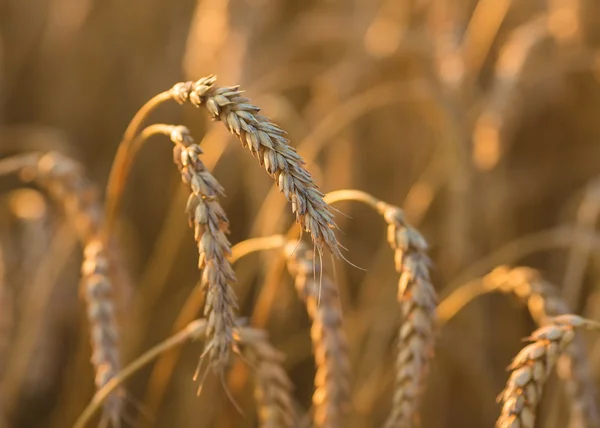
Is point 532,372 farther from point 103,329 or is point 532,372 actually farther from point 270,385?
point 103,329

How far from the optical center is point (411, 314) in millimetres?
865

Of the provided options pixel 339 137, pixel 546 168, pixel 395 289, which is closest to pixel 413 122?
pixel 546 168

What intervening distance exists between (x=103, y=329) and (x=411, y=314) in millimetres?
401

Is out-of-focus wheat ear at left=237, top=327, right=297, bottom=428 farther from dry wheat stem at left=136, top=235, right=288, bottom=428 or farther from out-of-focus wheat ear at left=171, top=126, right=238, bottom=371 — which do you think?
out-of-focus wheat ear at left=171, top=126, right=238, bottom=371

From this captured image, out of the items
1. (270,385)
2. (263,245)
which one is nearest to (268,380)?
(270,385)

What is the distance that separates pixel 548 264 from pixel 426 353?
1173 millimetres

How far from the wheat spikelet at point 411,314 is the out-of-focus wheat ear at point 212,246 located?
227 mm

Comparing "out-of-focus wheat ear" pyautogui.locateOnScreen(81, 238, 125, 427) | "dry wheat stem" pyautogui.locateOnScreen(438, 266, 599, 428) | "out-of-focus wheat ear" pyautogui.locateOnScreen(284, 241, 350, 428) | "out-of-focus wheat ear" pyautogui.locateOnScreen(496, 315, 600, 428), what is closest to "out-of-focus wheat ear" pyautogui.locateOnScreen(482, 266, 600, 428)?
"dry wheat stem" pyautogui.locateOnScreen(438, 266, 599, 428)

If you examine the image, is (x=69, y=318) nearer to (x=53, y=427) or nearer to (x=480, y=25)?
(x=53, y=427)

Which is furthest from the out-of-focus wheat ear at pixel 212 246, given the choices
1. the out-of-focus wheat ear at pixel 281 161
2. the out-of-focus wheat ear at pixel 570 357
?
the out-of-focus wheat ear at pixel 570 357

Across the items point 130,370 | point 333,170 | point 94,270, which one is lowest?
point 130,370

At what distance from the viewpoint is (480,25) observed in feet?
6.50

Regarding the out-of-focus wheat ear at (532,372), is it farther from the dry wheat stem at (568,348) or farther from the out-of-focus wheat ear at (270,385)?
the out-of-focus wheat ear at (270,385)

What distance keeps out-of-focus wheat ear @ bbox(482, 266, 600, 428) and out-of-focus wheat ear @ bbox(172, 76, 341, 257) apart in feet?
1.40
